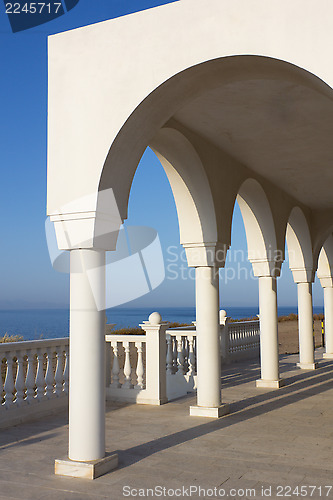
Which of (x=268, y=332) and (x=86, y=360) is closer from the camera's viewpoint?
(x=86, y=360)

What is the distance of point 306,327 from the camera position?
471 inches

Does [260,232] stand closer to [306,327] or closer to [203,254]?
[203,254]

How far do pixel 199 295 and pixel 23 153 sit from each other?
57.1 ft

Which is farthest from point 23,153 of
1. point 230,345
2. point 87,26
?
point 87,26

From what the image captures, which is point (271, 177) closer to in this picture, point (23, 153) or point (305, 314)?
point (305, 314)

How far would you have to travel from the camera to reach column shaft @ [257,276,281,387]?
363 inches

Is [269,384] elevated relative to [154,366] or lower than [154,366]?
lower

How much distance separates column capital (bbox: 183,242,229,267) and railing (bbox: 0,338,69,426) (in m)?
2.28

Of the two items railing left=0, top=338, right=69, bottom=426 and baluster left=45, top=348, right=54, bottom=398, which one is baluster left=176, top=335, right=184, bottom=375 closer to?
railing left=0, top=338, right=69, bottom=426

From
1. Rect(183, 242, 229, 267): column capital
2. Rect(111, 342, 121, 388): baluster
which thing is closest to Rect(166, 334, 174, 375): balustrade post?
Rect(111, 342, 121, 388): baluster

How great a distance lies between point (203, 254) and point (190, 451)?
9.44 ft

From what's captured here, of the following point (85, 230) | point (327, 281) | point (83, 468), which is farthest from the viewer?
point (327, 281)

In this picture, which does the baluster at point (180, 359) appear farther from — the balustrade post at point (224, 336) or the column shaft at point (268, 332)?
the balustrade post at point (224, 336)

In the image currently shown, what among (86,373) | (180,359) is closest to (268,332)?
(180,359)
